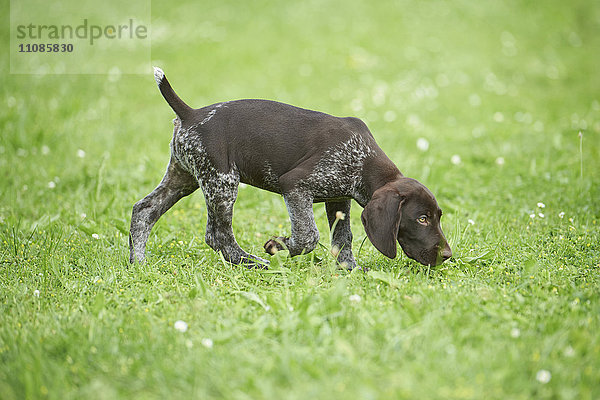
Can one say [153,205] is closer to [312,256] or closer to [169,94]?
[169,94]

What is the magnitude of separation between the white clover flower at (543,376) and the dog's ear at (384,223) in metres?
1.54

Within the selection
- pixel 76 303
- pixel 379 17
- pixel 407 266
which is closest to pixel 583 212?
pixel 407 266

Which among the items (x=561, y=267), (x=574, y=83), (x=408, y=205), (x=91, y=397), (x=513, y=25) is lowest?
(x=91, y=397)

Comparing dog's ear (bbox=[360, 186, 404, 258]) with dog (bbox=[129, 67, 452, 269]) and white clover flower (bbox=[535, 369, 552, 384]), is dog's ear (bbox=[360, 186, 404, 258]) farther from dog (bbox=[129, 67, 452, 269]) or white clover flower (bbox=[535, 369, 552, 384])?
white clover flower (bbox=[535, 369, 552, 384])

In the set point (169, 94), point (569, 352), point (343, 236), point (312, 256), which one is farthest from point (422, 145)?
point (569, 352)

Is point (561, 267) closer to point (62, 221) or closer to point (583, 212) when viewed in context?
point (583, 212)

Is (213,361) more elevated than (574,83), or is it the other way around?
(574,83)

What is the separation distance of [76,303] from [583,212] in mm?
5195

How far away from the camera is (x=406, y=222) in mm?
4547

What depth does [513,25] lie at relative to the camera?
16.5 metres

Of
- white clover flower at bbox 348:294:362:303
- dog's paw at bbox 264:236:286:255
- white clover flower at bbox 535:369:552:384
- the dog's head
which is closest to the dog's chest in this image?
the dog's head

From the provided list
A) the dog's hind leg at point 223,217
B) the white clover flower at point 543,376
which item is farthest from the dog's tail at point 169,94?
the white clover flower at point 543,376

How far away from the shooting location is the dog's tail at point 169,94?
15.9 feet

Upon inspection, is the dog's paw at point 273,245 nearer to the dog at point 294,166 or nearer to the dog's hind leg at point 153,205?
the dog at point 294,166
